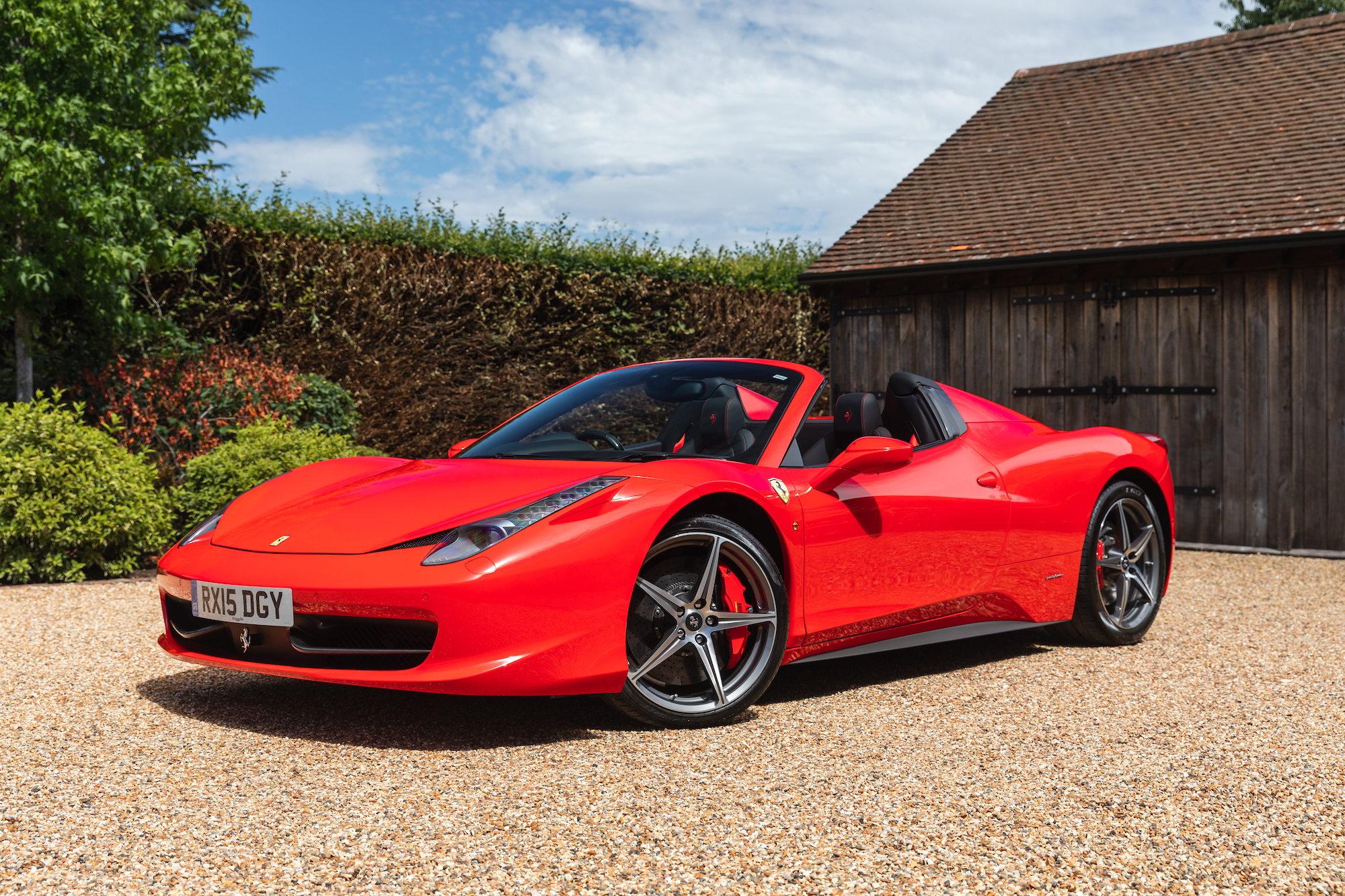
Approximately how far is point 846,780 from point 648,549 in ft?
2.95

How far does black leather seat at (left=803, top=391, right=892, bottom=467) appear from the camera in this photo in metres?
4.47

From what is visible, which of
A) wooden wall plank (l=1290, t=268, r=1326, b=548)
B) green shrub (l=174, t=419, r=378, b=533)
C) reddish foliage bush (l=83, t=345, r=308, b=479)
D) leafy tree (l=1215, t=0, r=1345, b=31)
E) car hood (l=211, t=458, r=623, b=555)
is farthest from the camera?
leafy tree (l=1215, t=0, r=1345, b=31)

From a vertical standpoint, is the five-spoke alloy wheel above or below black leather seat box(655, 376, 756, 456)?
below

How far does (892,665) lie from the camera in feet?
15.8

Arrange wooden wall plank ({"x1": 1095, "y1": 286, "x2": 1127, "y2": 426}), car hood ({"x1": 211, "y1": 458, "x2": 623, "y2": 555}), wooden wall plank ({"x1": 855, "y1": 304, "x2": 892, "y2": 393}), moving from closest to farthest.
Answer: car hood ({"x1": 211, "y1": 458, "x2": 623, "y2": 555}) → wooden wall plank ({"x1": 1095, "y1": 286, "x2": 1127, "y2": 426}) → wooden wall plank ({"x1": 855, "y1": 304, "x2": 892, "y2": 393})

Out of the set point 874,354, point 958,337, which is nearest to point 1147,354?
point 958,337

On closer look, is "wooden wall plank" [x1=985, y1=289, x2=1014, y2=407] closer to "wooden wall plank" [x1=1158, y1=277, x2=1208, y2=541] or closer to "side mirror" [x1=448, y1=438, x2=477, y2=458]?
"wooden wall plank" [x1=1158, y1=277, x2=1208, y2=541]

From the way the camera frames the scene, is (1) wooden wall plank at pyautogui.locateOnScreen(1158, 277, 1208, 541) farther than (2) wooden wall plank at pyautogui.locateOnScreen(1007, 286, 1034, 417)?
No

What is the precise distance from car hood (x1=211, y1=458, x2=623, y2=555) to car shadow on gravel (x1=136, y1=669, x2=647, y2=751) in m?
0.59

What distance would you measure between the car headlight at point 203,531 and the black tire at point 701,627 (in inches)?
61.4

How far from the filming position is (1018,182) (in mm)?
12266

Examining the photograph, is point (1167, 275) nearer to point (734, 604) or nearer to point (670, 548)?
point (734, 604)

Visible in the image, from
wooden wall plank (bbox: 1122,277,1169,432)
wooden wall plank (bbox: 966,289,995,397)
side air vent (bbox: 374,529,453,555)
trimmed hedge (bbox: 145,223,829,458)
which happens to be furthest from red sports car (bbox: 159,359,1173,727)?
trimmed hedge (bbox: 145,223,829,458)

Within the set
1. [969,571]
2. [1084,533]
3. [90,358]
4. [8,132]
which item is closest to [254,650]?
[969,571]
